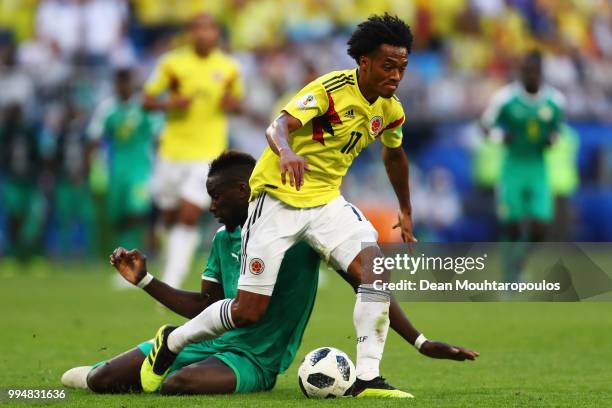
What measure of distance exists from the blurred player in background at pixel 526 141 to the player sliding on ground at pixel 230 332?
691 centimetres

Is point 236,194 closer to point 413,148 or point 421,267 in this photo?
point 421,267

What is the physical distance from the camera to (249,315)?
250 inches

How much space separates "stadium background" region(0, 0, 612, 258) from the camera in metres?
21.1

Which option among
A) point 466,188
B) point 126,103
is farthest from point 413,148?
point 126,103

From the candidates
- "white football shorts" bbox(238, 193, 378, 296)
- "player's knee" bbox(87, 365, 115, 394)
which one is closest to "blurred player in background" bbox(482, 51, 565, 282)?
"white football shorts" bbox(238, 193, 378, 296)

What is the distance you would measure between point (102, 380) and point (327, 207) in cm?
154

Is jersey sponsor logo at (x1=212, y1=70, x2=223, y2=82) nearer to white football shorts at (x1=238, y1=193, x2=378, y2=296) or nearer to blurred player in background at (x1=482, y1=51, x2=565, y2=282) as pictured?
blurred player in background at (x1=482, y1=51, x2=565, y2=282)

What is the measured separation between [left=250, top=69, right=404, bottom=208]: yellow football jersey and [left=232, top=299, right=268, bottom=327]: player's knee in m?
0.59

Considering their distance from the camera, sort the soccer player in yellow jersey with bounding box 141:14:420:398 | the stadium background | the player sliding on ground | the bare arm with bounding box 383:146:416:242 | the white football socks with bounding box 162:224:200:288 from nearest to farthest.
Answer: the soccer player in yellow jersey with bounding box 141:14:420:398 → the player sliding on ground → the bare arm with bounding box 383:146:416:242 → the white football socks with bounding box 162:224:200:288 → the stadium background

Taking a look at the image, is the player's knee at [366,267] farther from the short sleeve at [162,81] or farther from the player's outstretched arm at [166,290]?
the short sleeve at [162,81]

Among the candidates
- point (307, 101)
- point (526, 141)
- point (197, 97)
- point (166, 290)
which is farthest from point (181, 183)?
point (307, 101)

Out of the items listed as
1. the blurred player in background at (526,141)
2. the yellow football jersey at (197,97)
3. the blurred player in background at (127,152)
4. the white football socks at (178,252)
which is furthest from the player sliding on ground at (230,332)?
the blurred player in background at (127,152)

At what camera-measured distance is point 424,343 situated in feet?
21.2

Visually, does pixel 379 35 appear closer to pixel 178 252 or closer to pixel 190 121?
pixel 178 252
